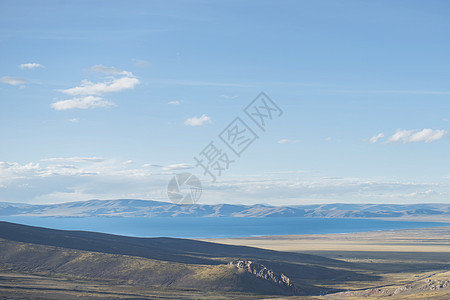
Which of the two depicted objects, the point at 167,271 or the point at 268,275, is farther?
the point at 167,271

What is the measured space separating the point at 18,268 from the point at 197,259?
69.3 meters

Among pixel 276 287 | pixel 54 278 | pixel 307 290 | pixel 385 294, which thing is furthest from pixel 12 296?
pixel 385 294

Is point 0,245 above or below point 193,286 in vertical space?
above

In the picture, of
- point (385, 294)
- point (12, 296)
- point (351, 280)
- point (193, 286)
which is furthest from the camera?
point (351, 280)

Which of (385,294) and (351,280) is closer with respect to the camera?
(385,294)

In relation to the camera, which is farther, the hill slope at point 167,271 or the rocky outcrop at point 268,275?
the rocky outcrop at point 268,275

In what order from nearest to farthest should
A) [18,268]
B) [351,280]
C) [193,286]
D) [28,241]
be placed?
[193,286]
[18,268]
[351,280]
[28,241]

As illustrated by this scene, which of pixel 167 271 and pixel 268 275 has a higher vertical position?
pixel 167 271

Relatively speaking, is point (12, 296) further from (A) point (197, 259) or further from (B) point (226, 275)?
(A) point (197, 259)

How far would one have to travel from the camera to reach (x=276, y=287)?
14062 cm

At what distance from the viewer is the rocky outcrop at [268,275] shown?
140875 mm

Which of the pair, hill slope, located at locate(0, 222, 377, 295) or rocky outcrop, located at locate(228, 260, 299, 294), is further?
rocky outcrop, located at locate(228, 260, 299, 294)

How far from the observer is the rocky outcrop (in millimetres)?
140875

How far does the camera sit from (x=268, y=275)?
147375 mm
